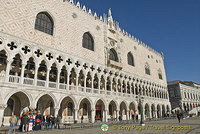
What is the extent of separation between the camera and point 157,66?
37125mm

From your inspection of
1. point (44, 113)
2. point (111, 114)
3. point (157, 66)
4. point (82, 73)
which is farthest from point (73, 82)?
point (157, 66)

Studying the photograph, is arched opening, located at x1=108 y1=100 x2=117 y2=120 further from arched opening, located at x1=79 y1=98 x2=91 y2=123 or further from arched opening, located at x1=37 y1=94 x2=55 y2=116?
arched opening, located at x1=37 y1=94 x2=55 y2=116

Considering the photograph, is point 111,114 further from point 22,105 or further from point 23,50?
point 23,50

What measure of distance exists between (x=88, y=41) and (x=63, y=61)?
5.94 m

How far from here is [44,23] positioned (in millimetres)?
16781

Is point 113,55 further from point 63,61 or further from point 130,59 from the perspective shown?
point 63,61

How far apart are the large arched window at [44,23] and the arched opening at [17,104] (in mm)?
7107

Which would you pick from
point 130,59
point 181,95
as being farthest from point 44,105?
point 181,95

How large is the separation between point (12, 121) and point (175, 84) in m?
43.0

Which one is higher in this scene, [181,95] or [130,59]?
[130,59]

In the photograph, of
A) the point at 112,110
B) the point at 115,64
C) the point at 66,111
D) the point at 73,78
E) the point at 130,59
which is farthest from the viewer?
the point at 130,59

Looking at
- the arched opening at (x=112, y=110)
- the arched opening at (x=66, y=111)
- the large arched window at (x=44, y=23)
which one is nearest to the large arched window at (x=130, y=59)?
the arched opening at (x=112, y=110)

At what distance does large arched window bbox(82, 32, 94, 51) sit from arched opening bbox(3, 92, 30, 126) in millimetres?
9927

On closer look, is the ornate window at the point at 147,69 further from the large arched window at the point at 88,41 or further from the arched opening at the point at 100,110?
the large arched window at the point at 88,41
